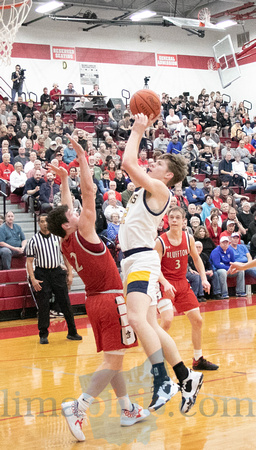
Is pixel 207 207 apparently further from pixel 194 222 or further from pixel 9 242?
pixel 9 242

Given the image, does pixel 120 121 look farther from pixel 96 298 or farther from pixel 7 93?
pixel 96 298

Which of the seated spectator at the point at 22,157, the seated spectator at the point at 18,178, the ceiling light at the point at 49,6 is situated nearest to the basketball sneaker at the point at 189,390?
the seated spectator at the point at 18,178

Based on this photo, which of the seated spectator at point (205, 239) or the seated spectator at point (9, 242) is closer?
the seated spectator at point (9, 242)

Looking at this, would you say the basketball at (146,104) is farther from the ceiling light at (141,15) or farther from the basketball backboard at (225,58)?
the ceiling light at (141,15)

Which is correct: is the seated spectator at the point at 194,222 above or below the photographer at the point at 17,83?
below

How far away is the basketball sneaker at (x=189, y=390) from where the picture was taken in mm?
4387

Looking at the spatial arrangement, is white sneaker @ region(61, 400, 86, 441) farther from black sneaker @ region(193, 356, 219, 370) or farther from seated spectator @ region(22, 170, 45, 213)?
seated spectator @ region(22, 170, 45, 213)

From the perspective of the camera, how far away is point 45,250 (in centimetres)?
883

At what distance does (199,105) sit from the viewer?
2577 centimetres

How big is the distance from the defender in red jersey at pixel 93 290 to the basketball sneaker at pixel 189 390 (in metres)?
0.50

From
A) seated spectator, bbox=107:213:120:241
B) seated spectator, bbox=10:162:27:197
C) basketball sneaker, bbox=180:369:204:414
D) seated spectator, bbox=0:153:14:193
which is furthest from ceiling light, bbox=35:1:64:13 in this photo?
basketball sneaker, bbox=180:369:204:414

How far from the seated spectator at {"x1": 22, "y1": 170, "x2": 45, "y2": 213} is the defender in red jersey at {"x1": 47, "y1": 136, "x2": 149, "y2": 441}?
829cm

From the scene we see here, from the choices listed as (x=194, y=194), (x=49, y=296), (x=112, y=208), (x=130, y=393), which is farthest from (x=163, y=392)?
(x=194, y=194)

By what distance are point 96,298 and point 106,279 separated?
0.54ft
